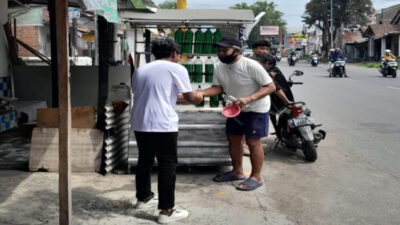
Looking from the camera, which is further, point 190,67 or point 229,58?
point 190,67

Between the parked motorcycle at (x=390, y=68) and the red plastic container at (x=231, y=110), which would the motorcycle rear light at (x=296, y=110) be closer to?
the red plastic container at (x=231, y=110)

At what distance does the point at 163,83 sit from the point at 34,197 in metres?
1.97

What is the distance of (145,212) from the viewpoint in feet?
14.5

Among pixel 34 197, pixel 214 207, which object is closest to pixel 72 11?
pixel 34 197

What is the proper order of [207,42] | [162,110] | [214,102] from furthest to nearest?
1. [207,42]
2. [214,102]
3. [162,110]

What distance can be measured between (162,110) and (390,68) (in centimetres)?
2262

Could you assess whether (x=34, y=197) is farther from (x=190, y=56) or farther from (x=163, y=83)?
(x=190, y=56)

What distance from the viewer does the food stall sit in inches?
228

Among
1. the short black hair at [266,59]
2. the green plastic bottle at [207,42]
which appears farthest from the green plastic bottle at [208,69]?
the short black hair at [266,59]

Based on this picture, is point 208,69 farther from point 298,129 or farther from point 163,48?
point 163,48

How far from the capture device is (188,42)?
21.7 feet

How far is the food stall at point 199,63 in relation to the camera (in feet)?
19.0

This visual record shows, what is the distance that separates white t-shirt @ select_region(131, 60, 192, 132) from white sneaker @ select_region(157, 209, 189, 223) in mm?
778

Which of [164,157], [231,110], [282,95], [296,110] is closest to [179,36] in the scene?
[282,95]
